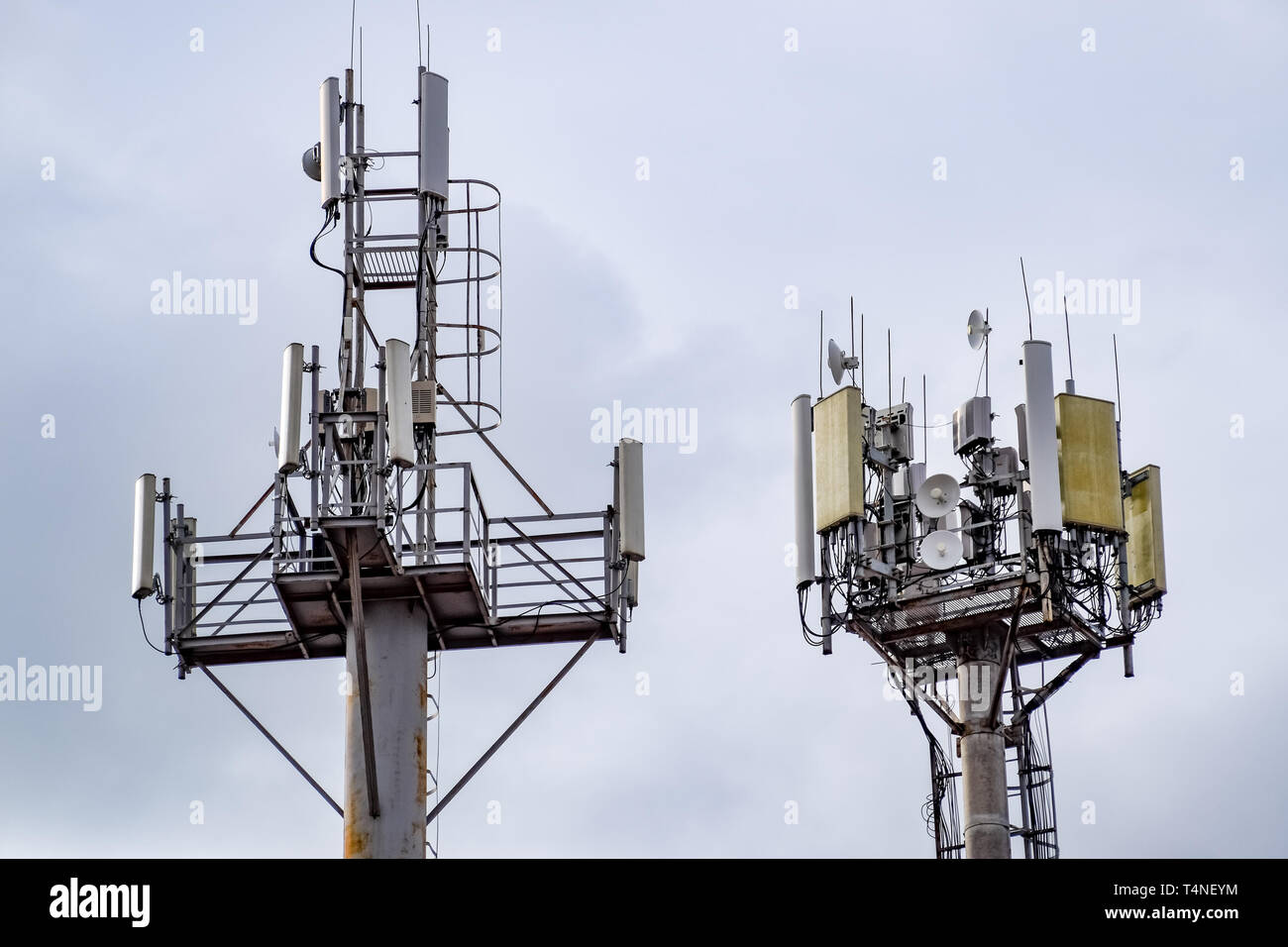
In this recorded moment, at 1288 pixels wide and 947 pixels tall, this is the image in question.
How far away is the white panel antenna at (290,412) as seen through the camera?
45.7 metres

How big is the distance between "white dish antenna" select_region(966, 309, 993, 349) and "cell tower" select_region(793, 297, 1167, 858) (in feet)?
0.15

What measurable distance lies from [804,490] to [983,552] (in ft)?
13.7

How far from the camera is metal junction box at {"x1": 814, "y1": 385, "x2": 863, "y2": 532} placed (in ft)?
216

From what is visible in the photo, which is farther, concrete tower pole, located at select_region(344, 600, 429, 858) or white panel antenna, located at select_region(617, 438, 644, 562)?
white panel antenna, located at select_region(617, 438, 644, 562)

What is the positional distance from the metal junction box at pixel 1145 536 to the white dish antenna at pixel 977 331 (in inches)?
187

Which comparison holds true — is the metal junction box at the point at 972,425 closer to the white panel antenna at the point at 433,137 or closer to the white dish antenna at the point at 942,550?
the white dish antenna at the point at 942,550

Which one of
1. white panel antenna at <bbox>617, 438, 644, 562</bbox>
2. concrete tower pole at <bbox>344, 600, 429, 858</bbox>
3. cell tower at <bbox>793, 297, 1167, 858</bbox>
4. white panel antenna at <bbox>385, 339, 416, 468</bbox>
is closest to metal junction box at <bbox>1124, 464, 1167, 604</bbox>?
cell tower at <bbox>793, 297, 1167, 858</bbox>

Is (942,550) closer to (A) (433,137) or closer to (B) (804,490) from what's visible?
(B) (804,490)

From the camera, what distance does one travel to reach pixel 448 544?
47562mm

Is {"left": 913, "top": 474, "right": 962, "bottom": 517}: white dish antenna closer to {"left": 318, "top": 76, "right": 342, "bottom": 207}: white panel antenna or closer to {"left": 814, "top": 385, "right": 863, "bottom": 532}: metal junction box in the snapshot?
{"left": 814, "top": 385, "right": 863, "bottom": 532}: metal junction box

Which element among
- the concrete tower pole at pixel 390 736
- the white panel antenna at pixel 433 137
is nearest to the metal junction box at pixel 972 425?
the white panel antenna at pixel 433 137
